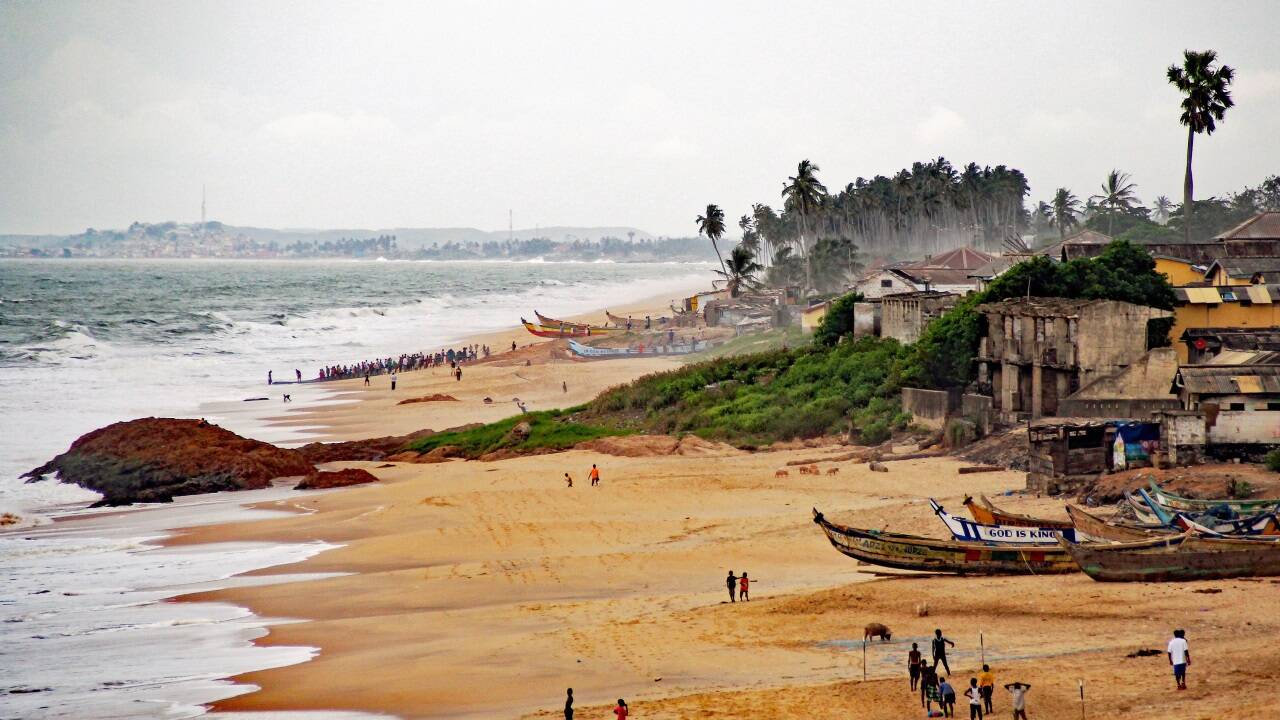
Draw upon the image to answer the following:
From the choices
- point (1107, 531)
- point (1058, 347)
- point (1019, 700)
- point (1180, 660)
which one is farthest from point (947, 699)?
point (1058, 347)

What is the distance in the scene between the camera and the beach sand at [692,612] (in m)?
18.0

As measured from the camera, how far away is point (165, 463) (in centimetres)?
4125

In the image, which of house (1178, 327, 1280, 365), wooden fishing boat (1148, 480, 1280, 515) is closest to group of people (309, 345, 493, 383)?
house (1178, 327, 1280, 365)

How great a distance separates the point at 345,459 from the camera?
46375mm

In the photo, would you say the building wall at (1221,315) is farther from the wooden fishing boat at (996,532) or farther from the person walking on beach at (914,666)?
the person walking on beach at (914,666)

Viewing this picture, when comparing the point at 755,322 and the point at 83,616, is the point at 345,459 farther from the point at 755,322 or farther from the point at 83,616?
the point at 755,322

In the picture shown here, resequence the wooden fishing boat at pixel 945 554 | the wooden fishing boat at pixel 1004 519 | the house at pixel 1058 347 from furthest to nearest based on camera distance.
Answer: the house at pixel 1058 347
the wooden fishing boat at pixel 1004 519
the wooden fishing boat at pixel 945 554

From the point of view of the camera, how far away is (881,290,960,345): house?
4809 cm

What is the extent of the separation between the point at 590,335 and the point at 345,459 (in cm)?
5115

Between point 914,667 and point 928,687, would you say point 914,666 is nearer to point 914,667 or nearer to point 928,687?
point 914,667

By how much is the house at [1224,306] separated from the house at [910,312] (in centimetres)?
816

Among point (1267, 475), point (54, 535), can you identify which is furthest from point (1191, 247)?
point (54, 535)

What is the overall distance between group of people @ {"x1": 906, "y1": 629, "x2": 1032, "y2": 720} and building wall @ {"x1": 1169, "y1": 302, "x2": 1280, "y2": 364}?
1198 inches

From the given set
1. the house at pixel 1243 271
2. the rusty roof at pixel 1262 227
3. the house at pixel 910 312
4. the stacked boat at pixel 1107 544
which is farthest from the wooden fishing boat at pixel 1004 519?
the rusty roof at pixel 1262 227
